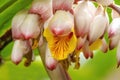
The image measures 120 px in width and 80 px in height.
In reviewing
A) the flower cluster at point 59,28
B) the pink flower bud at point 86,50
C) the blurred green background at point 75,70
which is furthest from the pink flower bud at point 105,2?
the blurred green background at point 75,70

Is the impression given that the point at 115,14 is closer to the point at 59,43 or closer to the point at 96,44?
the point at 96,44

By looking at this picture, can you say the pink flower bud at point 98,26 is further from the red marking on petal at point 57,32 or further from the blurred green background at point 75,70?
the blurred green background at point 75,70

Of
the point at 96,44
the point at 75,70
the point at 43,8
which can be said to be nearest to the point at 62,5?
the point at 43,8

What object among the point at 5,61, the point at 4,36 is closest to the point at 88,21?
the point at 4,36

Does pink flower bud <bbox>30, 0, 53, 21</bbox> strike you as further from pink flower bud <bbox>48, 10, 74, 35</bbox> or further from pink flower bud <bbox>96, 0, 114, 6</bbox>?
pink flower bud <bbox>96, 0, 114, 6</bbox>

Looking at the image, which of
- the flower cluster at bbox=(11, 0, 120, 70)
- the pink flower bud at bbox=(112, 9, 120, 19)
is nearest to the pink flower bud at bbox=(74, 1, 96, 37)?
the flower cluster at bbox=(11, 0, 120, 70)

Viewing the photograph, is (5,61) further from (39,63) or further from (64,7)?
(64,7)
